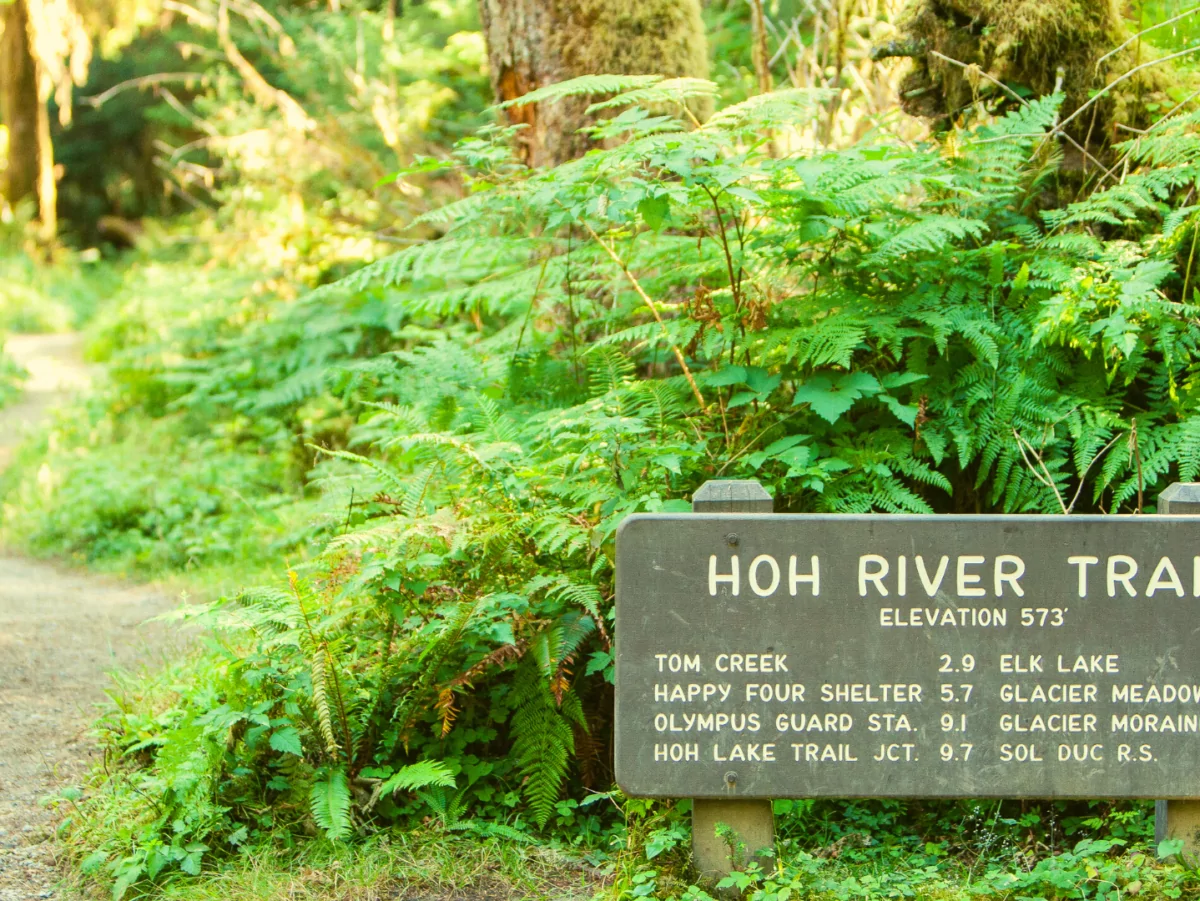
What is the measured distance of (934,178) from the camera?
150 inches

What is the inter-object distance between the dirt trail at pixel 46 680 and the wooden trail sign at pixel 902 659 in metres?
2.02

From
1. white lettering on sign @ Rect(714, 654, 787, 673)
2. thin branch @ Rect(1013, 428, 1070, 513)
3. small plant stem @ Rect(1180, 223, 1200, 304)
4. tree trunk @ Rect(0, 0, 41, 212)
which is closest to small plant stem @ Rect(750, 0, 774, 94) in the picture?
→ small plant stem @ Rect(1180, 223, 1200, 304)

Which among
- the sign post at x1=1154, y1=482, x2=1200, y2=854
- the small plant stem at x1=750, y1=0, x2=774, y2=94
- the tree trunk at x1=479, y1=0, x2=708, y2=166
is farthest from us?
the small plant stem at x1=750, y1=0, x2=774, y2=94

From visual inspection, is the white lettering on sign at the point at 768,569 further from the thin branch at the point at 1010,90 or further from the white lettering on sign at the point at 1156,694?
the thin branch at the point at 1010,90

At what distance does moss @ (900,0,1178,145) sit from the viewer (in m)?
4.57

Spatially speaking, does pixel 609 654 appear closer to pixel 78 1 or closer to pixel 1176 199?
pixel 1176 199

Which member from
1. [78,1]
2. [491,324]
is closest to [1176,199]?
[491,324]

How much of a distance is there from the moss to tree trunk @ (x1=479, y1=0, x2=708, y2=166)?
154 centimetres

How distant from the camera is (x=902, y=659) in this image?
2.94m

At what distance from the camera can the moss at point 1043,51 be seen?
180 inches

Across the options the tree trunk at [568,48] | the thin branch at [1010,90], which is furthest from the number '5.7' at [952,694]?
the tree trunk at [568,48]

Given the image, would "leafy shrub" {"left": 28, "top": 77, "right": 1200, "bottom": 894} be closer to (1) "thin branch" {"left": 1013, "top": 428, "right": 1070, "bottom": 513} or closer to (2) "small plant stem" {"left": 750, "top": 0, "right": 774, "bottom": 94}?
(1) "thin branch" {"left": 1013, "top": 428, "right": 1070, "bottom": 513}

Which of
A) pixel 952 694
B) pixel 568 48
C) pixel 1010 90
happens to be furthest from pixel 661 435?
pixel 568 48

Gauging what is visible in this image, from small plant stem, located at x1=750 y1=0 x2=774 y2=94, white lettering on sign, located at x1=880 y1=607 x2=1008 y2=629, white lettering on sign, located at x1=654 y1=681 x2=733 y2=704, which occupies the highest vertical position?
small plant stem, located at x1=750 y1=0 x2=774 y2=94
